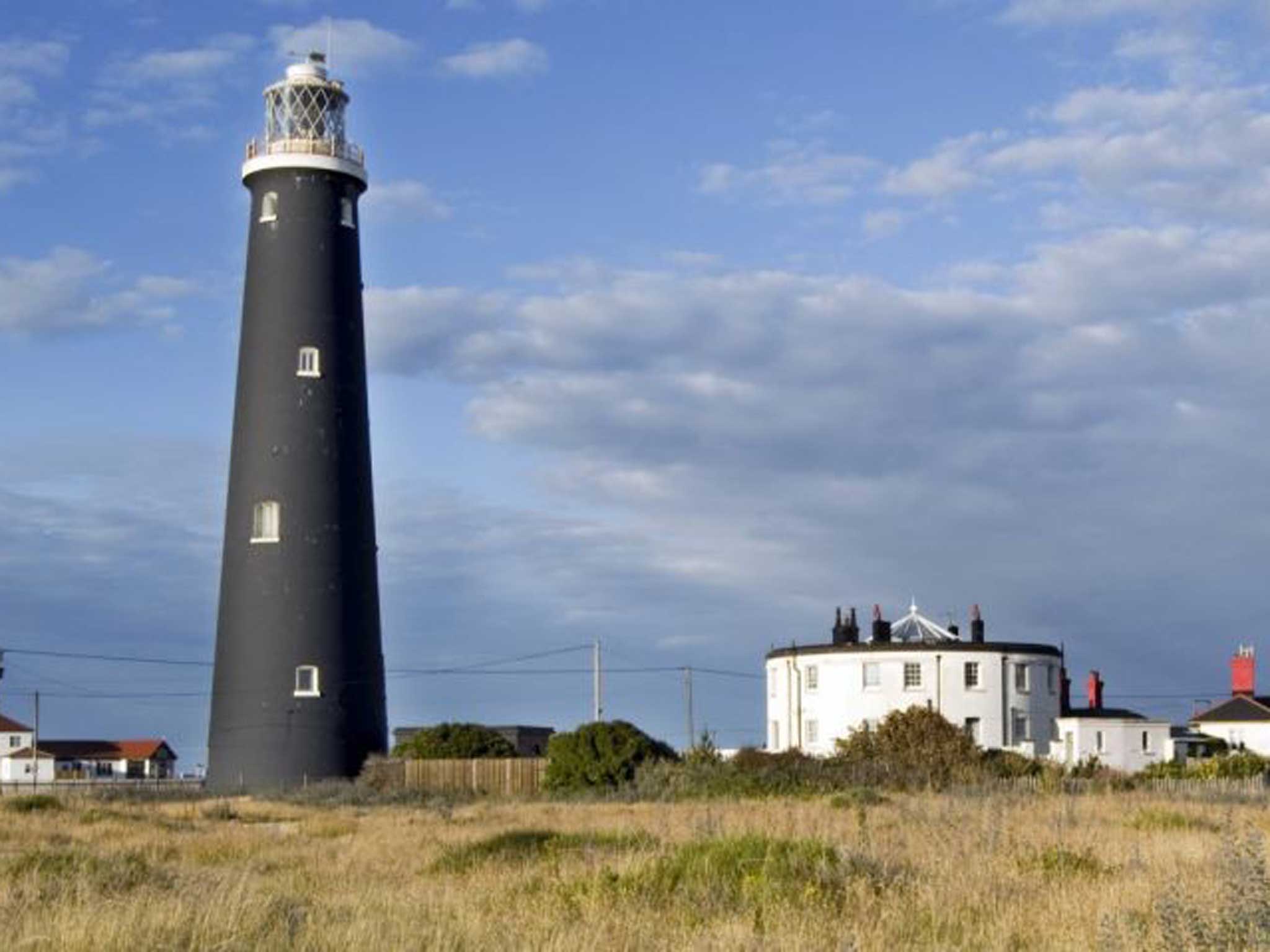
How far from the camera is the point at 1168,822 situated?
926 inches

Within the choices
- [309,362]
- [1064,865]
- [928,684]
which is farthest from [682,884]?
[928,684]

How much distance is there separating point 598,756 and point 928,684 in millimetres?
18977

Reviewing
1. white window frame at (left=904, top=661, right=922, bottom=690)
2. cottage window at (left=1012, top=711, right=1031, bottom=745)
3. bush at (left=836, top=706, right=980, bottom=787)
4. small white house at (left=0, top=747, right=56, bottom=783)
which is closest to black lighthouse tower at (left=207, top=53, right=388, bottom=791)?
bush at (left=836, top=706, right=980, bottom=787)

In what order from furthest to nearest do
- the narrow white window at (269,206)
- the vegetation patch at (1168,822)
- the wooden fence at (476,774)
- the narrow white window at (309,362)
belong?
the narrow white window at (269,206)
the wooden fence at (476,774)
the narrow white window at (309,362)
the vegetation patch at (1168,822)

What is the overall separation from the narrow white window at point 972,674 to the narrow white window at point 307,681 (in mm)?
25798

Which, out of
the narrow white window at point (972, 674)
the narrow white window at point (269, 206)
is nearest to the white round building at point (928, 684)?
the narrow white window at point (972, 674)

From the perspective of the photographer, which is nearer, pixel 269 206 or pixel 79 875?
pixel 79 875

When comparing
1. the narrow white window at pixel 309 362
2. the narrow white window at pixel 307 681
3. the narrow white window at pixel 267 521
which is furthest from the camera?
the narrow white window at pixel 309 362

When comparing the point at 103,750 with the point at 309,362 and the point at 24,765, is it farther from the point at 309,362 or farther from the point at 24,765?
the point at 309,362

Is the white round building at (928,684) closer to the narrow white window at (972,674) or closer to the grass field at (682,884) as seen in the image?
the narrow white window at (972,674)

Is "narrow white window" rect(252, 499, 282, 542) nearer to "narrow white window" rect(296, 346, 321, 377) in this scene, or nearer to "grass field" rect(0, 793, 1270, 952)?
"narrow white window" rect(296, 346, 321, 377)

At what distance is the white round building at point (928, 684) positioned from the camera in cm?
6062

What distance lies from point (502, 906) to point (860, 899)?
2.56 metres

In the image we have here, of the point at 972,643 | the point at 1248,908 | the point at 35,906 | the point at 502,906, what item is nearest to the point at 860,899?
the point at 502,906
